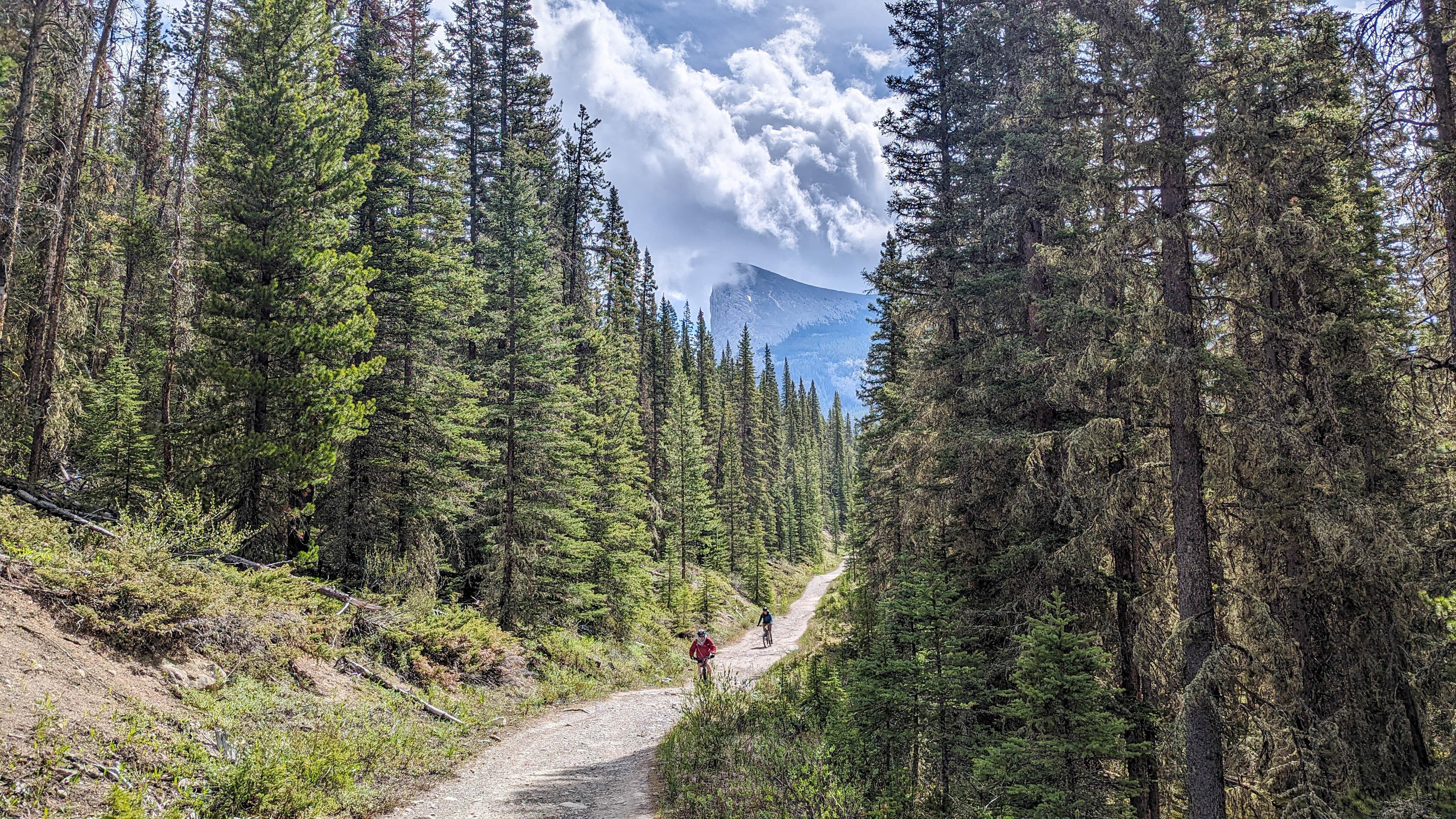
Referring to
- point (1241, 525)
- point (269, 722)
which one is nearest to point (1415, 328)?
point (1241, 525)

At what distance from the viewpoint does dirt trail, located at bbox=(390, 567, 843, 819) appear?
27.2ft

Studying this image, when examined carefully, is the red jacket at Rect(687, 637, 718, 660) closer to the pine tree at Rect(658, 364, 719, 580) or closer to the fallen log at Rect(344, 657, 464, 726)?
the fallen log at Rect(344, 657, 464, 726)

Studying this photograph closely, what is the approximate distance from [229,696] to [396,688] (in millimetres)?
4013

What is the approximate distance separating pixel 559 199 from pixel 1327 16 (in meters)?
28.3

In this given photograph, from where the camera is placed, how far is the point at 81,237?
1948 cm

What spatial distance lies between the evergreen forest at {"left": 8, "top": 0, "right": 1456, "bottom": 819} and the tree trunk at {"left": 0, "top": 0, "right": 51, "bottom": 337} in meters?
0.11

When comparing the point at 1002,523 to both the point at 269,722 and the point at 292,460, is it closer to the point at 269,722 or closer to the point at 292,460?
the point at 269,722

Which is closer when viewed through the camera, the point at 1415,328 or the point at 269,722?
the point at 269,722

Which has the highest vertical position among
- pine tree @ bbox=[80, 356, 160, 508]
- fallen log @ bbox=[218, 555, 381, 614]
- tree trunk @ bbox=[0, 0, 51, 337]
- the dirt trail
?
tree trunk @ bbox=[0, 0, 51, 337]

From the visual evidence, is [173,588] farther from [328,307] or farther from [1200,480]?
[1200,480]

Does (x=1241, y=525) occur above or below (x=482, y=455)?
below

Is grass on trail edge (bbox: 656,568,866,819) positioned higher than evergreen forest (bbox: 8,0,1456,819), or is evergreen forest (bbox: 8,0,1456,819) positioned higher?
evergreen forest (bbox: 8,0,1456,819)

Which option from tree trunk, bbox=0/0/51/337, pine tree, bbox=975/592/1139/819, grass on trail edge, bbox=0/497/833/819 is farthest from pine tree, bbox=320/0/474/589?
pine tree, bbox=975/592/1139/819

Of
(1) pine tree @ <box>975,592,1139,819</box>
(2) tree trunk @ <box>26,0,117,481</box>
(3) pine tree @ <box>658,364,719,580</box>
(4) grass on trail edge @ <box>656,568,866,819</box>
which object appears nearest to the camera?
(4) grass on trail edge @ <box>656,568,866,819</box>
